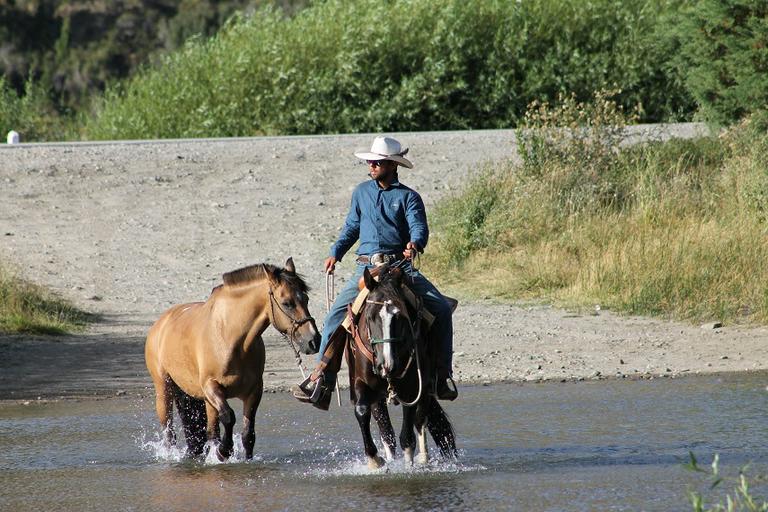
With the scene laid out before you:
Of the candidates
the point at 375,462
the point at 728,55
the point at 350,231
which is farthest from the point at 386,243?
the point at 728,55

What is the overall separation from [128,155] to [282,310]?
45.8 ft

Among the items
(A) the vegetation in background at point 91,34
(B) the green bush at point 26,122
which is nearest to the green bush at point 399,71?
(B) the green bush at point 26,122

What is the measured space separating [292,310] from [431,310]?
0.99 meters

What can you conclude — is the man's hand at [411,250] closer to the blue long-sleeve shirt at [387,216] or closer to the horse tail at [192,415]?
the blue long-sleeve shirt at [387,216]

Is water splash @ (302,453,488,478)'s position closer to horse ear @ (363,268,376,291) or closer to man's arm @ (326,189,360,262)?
horse ear @ (363,268,376,291)

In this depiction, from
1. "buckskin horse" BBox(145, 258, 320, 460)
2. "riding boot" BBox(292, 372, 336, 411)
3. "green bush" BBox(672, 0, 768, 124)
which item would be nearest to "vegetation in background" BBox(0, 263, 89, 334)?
"buckskin horse" BBox(145, 258, 320, 460)

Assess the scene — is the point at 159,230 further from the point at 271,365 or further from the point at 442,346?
the point at 442,346

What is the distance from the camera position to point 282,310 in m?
8.57

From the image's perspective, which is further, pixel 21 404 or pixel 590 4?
pixel 590 4

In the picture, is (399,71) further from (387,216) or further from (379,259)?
(379,259)

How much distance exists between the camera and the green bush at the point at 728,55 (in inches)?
803

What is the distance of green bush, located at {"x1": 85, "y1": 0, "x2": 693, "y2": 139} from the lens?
29.2 meters

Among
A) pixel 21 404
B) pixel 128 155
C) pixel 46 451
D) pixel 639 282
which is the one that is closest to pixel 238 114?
pixel 128 155

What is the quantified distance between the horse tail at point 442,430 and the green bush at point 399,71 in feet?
65.9
